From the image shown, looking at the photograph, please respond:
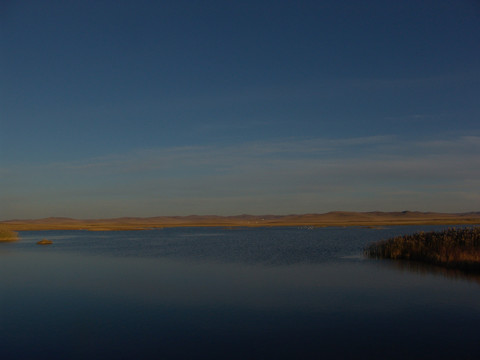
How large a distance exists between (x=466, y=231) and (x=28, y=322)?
81.2ft

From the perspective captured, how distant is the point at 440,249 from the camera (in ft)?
79.1

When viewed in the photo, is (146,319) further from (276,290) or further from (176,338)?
(276,290)

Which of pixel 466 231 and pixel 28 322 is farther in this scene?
pixel 466 231

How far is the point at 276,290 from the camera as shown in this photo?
1720 centimetres

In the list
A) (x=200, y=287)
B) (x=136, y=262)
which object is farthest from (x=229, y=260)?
(x=200, y=287)

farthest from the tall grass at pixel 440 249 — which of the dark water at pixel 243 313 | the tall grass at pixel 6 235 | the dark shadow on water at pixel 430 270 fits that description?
the tall grass at pixel 6 235

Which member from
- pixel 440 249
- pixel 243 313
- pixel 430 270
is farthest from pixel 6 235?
pixel 430 270

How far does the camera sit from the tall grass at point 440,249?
21.8m

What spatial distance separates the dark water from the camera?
10.3 metres

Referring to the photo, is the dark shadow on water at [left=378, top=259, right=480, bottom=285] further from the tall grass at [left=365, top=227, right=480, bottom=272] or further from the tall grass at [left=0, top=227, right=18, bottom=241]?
the tall grass at [left=0, top=227, right=18, bottom=241]

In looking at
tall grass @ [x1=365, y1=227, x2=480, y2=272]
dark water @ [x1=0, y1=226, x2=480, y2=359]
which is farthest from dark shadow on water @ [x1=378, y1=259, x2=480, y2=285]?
tall grass @ [x1=365, y1=227, x2=480, y2=272]

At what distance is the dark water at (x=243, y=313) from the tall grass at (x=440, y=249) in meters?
1.69

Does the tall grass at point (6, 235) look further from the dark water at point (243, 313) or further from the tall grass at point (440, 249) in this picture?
the tall grass at point (440, 249)

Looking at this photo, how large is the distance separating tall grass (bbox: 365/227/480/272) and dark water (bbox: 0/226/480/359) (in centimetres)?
169
